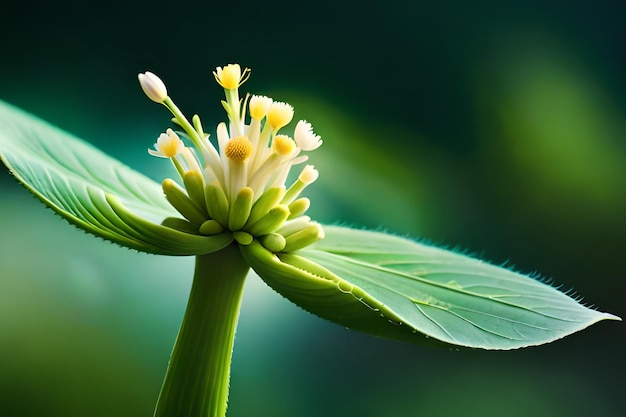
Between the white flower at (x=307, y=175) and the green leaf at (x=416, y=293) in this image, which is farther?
the white flower at (x=307, y=175)

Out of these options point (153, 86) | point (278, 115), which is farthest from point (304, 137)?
point (153, 86)

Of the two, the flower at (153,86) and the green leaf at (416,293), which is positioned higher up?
the flower at (153,86)

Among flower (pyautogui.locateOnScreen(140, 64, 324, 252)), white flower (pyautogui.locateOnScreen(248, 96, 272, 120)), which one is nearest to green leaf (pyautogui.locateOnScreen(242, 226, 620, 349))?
flower (pyautogui.locateOnScreen(140, 64, 324, 252))

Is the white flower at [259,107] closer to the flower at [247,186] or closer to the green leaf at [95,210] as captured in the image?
the flower at [247,186]

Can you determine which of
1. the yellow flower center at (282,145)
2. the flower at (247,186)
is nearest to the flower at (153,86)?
the flower at (247,186)

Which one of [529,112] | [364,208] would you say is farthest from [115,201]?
[529,112]

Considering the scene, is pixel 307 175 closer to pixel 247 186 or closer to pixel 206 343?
pixel 247 186
